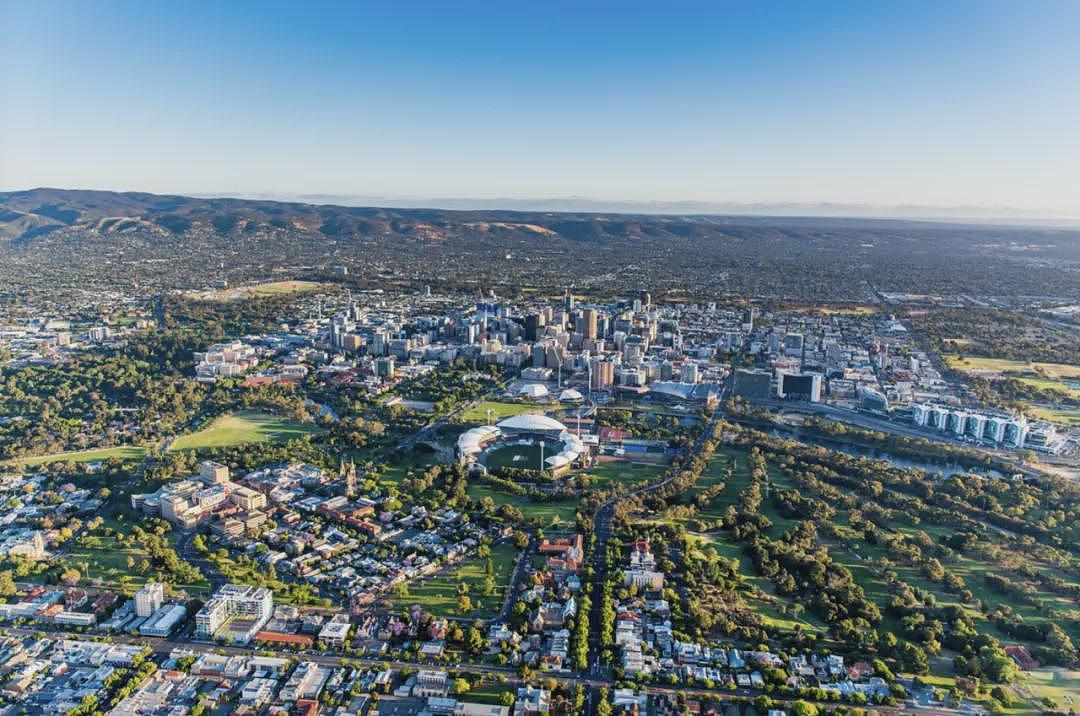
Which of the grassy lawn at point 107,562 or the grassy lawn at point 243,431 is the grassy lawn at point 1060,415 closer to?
the grassy lawn at point 243,431

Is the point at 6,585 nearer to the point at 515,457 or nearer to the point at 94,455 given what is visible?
the point at 94,455

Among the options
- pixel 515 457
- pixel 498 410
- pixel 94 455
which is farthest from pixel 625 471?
pixel 94 455

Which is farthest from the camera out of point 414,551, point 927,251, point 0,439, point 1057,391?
point 927,251

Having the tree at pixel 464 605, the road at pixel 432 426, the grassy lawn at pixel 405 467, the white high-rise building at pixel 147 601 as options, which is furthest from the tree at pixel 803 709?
the road at pixel 432 426

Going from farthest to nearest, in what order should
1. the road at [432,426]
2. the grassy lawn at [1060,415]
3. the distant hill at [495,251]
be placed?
1. the distant hill at [495,251]
2. the grassy lawn at [1060,415]
3. the road at [432,426]

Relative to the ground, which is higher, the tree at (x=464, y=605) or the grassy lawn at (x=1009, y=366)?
the grassy lawn at (x=1009, y=366)

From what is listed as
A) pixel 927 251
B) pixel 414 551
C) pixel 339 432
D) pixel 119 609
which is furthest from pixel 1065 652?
pixel 927 251

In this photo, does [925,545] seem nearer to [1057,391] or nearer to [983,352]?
[1057,391]
